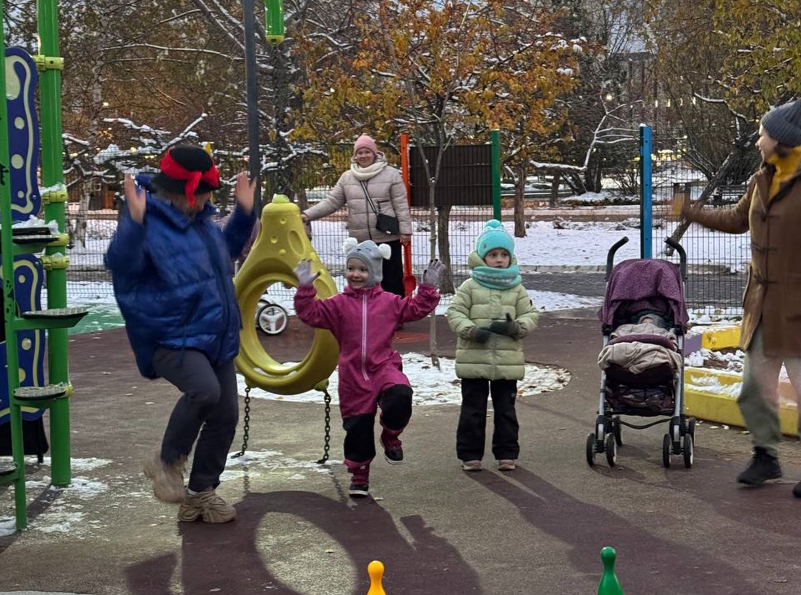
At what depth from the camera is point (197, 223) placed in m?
5.94

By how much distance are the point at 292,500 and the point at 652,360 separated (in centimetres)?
217

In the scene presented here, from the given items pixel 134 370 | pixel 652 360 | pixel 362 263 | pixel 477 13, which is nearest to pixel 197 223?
pixel 362 263

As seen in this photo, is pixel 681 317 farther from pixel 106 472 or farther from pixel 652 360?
pixel 106 472

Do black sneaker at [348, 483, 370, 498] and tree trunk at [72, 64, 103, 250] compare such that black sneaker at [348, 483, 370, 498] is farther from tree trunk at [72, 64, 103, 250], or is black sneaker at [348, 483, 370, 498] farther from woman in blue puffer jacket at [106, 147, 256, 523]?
tree trunk at [72, 64, 103, 250]

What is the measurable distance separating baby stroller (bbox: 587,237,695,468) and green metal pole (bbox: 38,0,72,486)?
3.02 meters

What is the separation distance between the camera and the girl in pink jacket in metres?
6.43

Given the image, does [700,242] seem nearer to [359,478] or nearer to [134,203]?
[359,478]

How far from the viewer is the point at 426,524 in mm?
5891

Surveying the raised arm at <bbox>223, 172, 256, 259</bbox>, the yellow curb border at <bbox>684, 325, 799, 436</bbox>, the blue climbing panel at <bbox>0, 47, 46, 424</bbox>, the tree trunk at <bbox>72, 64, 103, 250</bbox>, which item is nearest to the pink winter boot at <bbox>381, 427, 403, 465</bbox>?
the raised arm at <bbox>223, 172, 256, 259</bbox>

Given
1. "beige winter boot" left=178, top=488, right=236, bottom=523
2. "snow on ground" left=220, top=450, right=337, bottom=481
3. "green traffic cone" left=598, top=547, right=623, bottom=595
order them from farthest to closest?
"snow on ground" left=220, top=450, right=337, bottom=481
"beige winter boot" left=178, top=488, right=236, bottom=523
"green traffic cone" left=598, top=547, right=623, bottom=595

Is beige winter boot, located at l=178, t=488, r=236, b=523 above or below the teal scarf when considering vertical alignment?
below

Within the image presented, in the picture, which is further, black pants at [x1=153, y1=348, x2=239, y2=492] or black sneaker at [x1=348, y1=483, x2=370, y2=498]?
black sneaker at [x1=348, y1=483, x2=370, y2=498]

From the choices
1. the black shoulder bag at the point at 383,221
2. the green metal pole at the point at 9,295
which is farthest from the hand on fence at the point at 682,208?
the black shoulder bag at the point at 383,221

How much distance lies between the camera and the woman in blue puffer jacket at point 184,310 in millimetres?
5711
